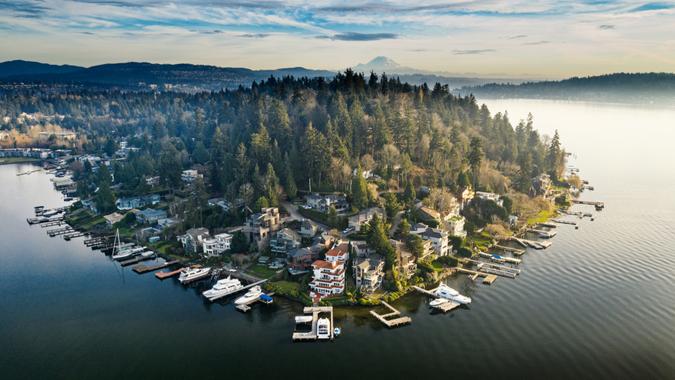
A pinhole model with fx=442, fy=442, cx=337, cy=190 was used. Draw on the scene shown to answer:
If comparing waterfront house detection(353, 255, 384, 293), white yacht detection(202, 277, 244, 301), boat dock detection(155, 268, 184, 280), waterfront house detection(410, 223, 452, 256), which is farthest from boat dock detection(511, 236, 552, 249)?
boat dock detection(155, 268, 184, 280)

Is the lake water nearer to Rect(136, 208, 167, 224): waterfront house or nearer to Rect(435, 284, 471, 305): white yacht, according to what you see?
Rect(435, 284, 471, 305): white yacht

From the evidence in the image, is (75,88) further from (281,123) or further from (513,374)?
(513,374)

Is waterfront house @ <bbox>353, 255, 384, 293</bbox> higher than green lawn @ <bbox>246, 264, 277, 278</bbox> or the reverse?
higher

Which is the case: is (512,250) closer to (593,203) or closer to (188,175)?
(593,203)

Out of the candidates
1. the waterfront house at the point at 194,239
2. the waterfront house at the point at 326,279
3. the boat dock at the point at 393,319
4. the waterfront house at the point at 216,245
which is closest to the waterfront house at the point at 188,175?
the waterfront house at the point at 194,239

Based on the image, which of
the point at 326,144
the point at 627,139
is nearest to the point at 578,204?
the point at 326,144
